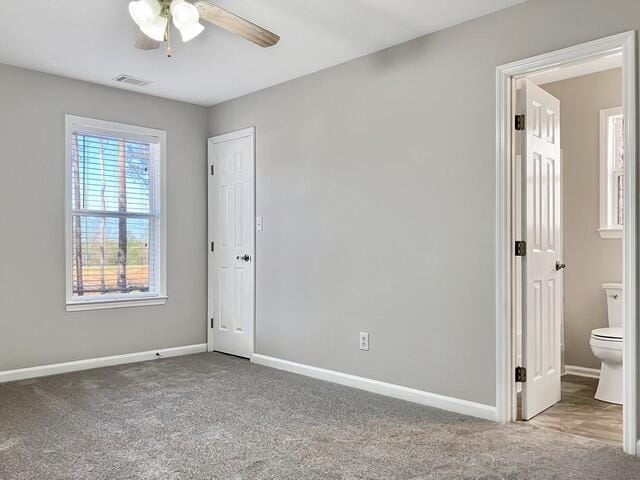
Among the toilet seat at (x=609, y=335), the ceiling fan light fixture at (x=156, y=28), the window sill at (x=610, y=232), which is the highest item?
the ceiling fan light fixture at (x=156, y=28)

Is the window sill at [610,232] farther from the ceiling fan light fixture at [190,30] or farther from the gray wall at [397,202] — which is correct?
the ceiling fan light fixture at [190,30]

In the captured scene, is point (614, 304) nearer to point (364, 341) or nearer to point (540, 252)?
point (540, 252)

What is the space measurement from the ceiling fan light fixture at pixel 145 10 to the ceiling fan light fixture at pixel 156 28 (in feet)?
0.10

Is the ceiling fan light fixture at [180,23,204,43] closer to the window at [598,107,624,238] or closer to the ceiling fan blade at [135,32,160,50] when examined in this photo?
the ceiling fan blade at [135,32,160,50]

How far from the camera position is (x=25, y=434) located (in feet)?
9.82

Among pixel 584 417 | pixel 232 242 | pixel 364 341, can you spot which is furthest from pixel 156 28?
pixel 584 417

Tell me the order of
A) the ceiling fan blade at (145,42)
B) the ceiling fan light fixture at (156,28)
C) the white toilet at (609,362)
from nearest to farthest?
the ceiling fan light fixture at (156,28), the ceiling fan blade at (145,42), the white toilet at (609,362)

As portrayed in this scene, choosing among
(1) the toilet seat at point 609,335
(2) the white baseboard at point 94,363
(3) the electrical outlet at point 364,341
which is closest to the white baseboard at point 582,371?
(1) the toilet seat at point 609,335

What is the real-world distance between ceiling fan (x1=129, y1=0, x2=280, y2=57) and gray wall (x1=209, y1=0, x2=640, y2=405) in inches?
51.7

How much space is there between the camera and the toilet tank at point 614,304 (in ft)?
13.3

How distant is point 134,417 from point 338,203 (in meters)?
2.05

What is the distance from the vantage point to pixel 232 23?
2.64m

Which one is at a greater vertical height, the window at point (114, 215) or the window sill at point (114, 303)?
the window at point (114, 215)

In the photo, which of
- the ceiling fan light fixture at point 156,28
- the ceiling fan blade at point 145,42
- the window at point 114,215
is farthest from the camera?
the window at point 114,215
